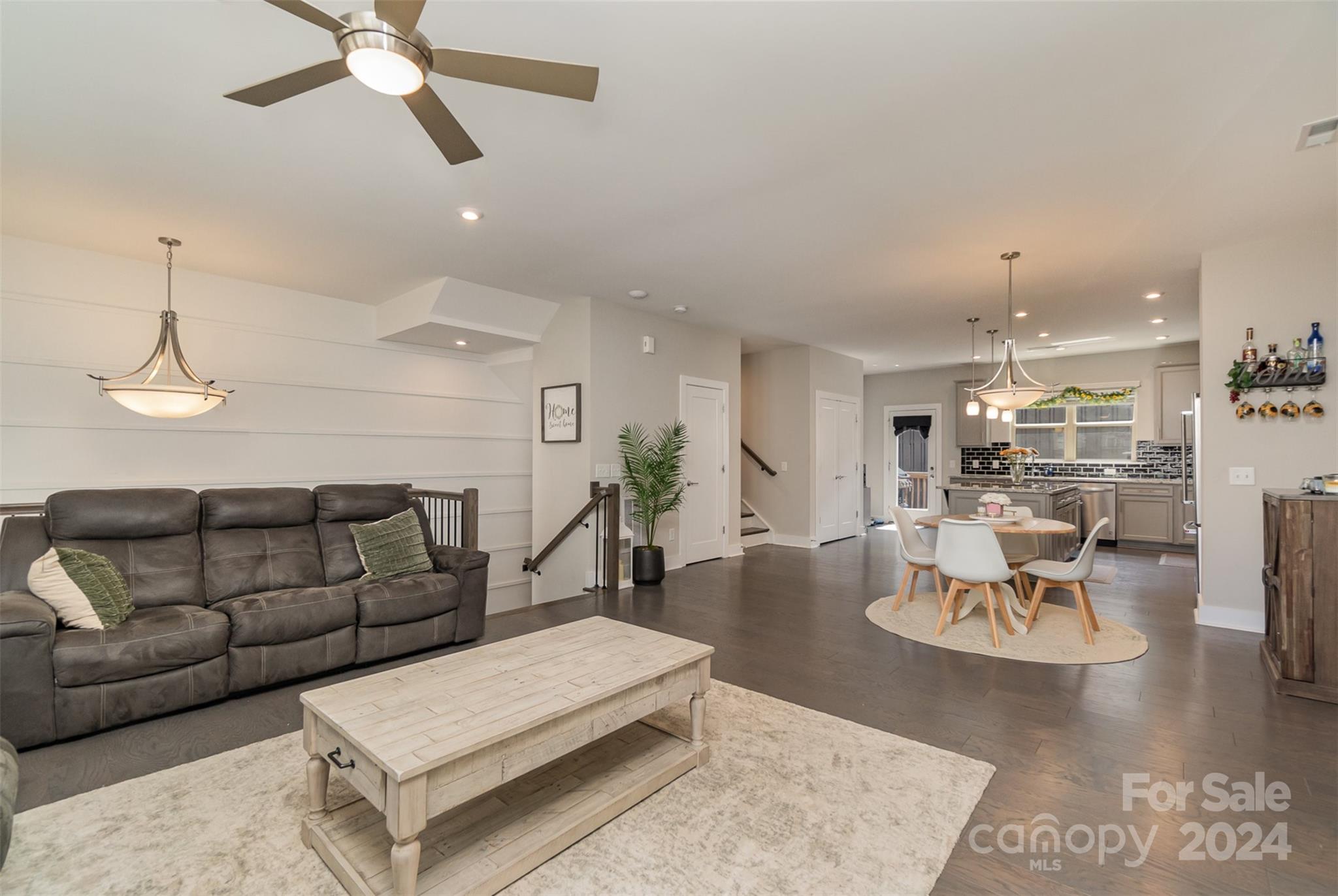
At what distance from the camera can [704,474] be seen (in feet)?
22.6

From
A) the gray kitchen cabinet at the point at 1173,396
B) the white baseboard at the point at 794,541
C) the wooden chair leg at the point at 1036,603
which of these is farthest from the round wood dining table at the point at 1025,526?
the gray kitchen cabinet at the point at 1173,396

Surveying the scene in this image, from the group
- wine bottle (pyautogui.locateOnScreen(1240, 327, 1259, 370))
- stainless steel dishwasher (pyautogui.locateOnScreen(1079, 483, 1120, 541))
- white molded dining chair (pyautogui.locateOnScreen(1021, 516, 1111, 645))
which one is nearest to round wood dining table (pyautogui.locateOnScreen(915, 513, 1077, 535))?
white molded dining chair (pyautogui.locateOnScreen(1021, 516, 1111, 645))

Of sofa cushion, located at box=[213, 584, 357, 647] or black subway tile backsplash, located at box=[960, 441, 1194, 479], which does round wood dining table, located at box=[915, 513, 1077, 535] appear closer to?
sofa cushion, located at box=[213, 584, 357, 647]

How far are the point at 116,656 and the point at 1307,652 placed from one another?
19.5 feet

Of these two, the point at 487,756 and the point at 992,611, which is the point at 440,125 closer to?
the point at 487,756

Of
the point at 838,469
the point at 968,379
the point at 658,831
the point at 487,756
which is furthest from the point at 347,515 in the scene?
the point at 968,379

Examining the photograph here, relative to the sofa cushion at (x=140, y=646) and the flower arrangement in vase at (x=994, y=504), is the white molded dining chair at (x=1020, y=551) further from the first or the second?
the sofa cushion at (x=140, y=646)

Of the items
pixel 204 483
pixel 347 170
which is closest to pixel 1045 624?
pixel 347 170

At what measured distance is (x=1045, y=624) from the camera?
434 cm

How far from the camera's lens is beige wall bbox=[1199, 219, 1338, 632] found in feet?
12.8

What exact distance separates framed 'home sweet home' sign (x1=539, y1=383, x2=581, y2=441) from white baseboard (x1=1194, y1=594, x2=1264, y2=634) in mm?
5092

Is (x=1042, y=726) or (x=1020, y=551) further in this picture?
(x=1020, y=551)

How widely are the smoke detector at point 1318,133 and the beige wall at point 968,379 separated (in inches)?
250

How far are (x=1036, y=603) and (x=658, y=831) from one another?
131 inches
